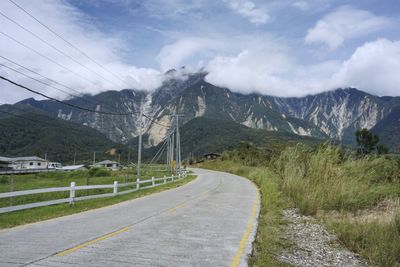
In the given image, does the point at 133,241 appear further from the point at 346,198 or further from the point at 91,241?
the point at 346,198

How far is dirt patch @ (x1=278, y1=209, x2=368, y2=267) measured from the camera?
290 inches

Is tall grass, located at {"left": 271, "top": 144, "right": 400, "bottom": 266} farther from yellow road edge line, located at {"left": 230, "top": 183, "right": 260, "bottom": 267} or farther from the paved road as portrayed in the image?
the paved road

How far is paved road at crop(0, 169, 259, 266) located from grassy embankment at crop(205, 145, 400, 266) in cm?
77

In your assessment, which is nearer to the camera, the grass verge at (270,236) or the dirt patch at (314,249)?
the grass verge at (270,236)

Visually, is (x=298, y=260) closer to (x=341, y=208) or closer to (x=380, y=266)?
(x=380, y=266)

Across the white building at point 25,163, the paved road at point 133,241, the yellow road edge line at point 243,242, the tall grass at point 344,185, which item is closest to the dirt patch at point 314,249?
the tall grass at point 344,185

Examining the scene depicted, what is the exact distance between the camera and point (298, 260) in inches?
291

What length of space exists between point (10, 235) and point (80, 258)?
3.56 m

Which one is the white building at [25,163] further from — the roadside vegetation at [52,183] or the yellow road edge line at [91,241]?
the yellow road edge line at [91,241]

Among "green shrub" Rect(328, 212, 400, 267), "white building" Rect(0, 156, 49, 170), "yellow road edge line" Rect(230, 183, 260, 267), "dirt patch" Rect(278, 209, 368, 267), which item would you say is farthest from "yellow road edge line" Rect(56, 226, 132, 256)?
"white building" Rect(0, 156, 49, 170)

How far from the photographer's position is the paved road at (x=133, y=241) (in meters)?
6.55

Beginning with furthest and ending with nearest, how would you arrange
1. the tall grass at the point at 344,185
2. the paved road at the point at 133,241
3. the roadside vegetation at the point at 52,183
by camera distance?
the roadside vegetation at the point at 52,183
the tall grass at the point at 344,185
the paved road at the point at 133,241

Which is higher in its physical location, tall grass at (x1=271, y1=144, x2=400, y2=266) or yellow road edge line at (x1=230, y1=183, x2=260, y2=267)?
tall grass at (x1=271, y1=144, x2=400, y2=266)

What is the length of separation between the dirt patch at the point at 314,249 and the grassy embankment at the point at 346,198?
244mm
